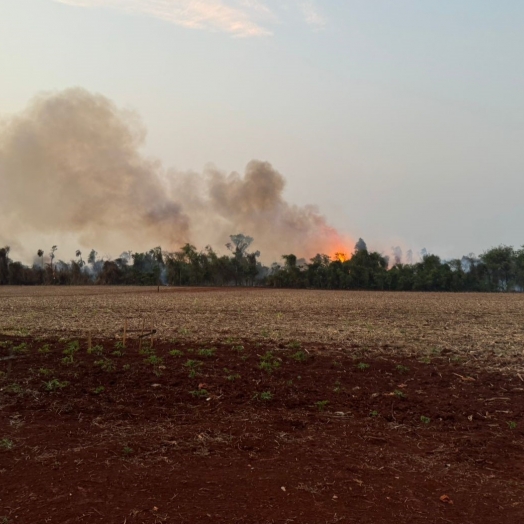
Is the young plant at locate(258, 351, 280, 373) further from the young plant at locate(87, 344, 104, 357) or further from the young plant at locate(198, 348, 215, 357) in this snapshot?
the young plant at locate(87, 344, 104, 357)

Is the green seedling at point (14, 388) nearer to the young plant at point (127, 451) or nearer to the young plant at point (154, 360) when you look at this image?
the young plant at point (154, 360)

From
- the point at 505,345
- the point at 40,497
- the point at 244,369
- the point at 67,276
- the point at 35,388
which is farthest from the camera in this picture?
the point at 67,276

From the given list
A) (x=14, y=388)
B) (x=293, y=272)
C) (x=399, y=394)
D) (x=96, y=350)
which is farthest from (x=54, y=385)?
(x=293, y=272)

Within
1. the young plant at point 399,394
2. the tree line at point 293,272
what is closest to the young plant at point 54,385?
the young plant at point 399,394

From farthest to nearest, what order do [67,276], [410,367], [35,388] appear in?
[67,276] < [410,367] < [35,388]

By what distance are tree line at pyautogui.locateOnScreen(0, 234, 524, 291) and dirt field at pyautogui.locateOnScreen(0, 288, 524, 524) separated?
10516 cm

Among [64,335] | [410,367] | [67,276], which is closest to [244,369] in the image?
[410,367]

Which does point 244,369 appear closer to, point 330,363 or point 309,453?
point 330,363

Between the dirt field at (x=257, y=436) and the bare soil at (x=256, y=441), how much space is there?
25 millimetres

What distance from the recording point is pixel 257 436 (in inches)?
287

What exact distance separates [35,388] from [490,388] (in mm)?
9928

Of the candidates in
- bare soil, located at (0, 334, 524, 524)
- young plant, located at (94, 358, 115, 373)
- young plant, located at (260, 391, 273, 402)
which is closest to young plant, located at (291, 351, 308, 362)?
bare soil, located at (0, 334, 524, 524)

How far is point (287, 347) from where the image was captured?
595 inches

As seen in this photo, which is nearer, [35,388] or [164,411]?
[164,411]
